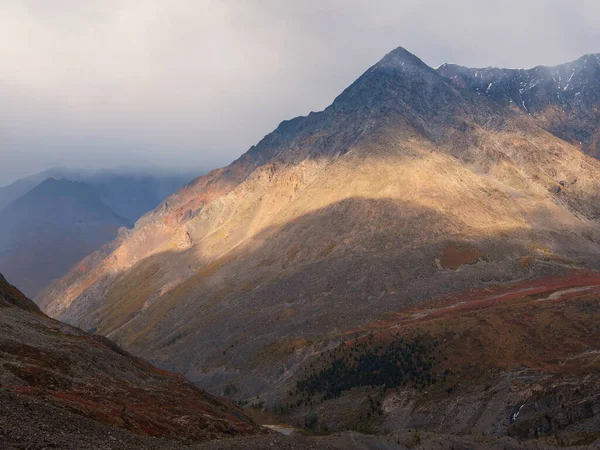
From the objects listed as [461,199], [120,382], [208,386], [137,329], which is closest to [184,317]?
[137,329]

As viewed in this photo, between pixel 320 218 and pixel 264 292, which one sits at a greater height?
pixel 320 218

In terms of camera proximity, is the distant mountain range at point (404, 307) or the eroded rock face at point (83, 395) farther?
the distant mountain range at point (404, 307)

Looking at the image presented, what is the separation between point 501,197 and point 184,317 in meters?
114

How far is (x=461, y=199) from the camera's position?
165m

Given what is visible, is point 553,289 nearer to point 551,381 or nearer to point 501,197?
point 551,381

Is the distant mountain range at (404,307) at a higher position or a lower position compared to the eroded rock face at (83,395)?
lower

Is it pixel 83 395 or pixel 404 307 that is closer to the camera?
pixel 83 395

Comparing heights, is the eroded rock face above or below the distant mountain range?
above

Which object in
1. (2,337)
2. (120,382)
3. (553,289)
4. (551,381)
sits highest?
(2,337)

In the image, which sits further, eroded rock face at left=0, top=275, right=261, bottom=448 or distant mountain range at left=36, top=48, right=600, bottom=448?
distant mountain range at left=36, top=48, right=600, bottom=448

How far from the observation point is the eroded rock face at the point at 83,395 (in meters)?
24.5

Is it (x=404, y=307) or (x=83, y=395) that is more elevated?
(x=83, y=395)

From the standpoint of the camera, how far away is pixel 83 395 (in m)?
35.2

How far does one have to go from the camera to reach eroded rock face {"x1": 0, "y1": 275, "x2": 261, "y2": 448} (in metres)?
24.5
